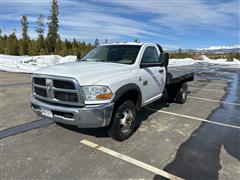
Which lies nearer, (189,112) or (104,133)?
(104,133)

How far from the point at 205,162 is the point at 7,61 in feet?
70.6

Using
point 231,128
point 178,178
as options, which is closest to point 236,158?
point 178,178

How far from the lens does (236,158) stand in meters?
4.06

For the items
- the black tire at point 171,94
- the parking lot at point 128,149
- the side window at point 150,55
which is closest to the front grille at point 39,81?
the parking lot at point 128,149

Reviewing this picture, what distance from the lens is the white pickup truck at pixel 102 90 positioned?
3.99 metres

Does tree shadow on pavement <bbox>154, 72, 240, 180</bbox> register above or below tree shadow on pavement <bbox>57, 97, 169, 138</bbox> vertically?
below

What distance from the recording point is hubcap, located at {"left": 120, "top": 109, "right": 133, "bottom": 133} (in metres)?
4.66

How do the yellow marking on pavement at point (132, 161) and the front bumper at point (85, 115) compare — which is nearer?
the yellow marking on pavement at point (132, 161)

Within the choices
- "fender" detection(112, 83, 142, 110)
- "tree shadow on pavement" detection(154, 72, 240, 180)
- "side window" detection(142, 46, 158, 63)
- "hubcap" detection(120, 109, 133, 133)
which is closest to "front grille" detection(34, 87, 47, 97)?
"fender" detection(112, 83, 142, 110)

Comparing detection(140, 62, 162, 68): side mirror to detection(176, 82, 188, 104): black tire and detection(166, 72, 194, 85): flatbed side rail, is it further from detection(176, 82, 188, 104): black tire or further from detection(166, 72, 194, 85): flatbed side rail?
detection(176, 82, 188, 104): black tire

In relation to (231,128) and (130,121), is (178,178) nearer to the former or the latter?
(130,121)

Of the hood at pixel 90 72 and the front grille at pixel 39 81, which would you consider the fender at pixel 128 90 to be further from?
the front grille at pixel 39 81

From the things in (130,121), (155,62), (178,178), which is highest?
(155,62)

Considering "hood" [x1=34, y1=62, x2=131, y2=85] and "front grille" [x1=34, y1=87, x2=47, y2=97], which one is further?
"front grille" [x1=34, y1=87, x2=47, y2=97]
